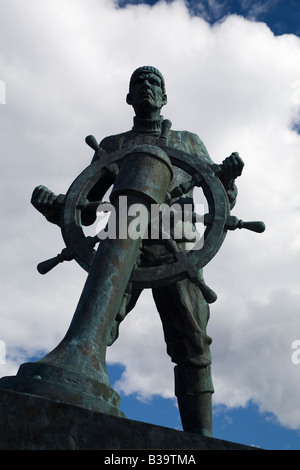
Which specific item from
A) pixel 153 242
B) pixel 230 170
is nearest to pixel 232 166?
pixel 230 170

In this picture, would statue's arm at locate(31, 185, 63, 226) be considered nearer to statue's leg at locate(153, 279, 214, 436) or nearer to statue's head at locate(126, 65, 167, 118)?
statue's leg at locate(153, 279, 214, 436)

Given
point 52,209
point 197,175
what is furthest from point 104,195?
point 197,175

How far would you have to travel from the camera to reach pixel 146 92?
560cm

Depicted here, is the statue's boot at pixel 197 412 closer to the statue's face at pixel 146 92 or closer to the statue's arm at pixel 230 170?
the statue's arm at pixel 230 170

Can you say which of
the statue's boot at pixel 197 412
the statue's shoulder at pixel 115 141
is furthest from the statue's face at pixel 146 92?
the statue's boot at pixel 197 412

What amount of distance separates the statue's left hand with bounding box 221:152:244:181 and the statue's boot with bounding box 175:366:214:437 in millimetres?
1404

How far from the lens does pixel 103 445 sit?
8.27ft

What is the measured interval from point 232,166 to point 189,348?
1348 mm

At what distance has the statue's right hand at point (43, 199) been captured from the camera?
4898 mm

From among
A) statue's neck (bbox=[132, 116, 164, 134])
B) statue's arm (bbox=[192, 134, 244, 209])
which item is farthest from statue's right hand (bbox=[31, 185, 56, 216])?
statue's arm (bbox=[192, 134, 244, 209])

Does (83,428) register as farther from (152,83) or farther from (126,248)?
(152,83)

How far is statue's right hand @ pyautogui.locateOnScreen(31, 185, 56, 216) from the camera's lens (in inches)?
193
